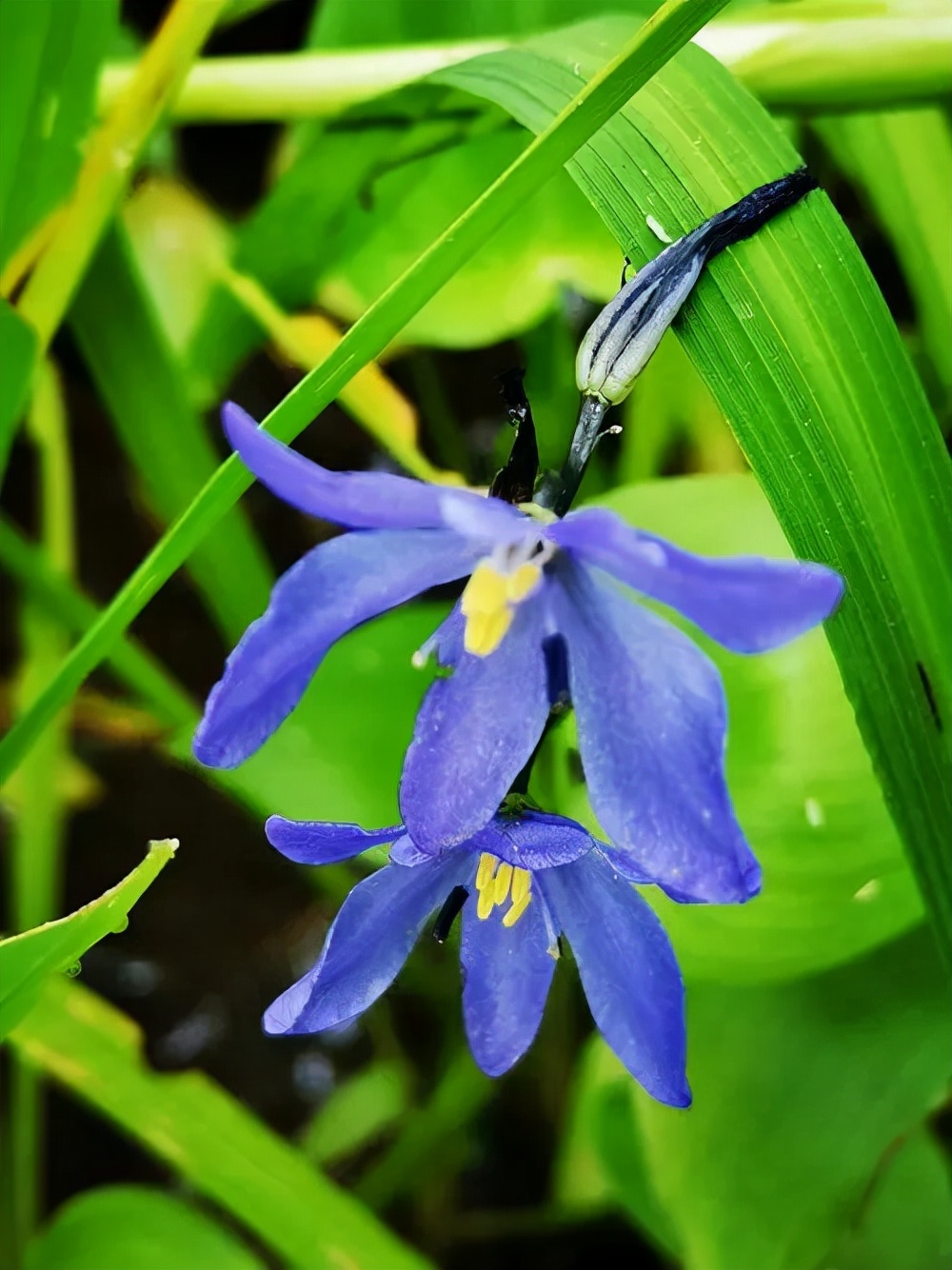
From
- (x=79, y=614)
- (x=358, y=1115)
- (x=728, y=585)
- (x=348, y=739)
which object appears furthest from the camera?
(x=358, y=1115)

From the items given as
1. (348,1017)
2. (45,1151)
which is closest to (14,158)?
(348,1017)

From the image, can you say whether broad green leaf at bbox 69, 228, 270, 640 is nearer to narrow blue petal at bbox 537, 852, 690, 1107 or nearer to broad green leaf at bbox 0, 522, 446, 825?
broad green leaf at bbox 0, 522, 446, 825

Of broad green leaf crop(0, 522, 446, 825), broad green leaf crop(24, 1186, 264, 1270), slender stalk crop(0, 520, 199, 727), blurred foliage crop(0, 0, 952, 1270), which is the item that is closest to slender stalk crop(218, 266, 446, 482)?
blurred foliage crop(0, 0, 952, 1270)

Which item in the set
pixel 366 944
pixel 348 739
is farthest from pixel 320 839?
pixel 348 739

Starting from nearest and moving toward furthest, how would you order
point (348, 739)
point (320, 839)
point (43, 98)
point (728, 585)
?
point (728, 585) < point (320, 839) < point (43, 98) < point (348, 739)

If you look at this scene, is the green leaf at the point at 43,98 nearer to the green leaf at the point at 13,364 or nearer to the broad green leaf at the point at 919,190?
the green leaf at the point at 13,364

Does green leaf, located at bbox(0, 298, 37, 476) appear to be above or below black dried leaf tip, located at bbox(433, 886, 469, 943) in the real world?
above

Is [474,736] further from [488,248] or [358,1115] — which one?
[358,1115]
